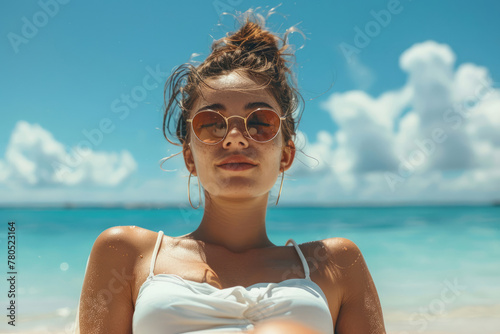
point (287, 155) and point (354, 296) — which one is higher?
point (287, 155)

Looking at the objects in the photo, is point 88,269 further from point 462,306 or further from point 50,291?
point 462,306

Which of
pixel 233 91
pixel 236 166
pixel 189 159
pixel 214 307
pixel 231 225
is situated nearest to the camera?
pixel 214 307

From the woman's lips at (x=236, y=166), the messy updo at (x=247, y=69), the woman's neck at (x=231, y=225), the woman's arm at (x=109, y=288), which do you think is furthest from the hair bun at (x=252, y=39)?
the woman's arm at (x=109, y=288)

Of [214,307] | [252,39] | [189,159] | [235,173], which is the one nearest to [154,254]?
[214,307]

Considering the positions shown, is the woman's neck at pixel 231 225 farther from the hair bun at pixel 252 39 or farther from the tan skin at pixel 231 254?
the hair bun at pixel 252 39

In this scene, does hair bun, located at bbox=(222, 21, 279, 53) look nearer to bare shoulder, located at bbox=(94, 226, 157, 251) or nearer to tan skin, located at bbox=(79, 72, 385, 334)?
tan skin, located at bbox=(79, 72, 385, 334)

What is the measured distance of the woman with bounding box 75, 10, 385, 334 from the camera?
180 cm

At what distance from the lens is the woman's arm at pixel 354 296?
2055 mm

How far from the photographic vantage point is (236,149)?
6.93 feet

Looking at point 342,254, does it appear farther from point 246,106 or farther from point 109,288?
point 109,288

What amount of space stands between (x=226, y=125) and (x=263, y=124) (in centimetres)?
19

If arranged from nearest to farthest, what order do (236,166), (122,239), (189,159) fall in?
(122,239)
(236,166)
(189,159)

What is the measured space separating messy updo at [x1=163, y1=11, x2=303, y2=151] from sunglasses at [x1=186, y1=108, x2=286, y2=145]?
203 millimetres

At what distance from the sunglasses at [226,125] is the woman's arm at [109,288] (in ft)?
2.02
